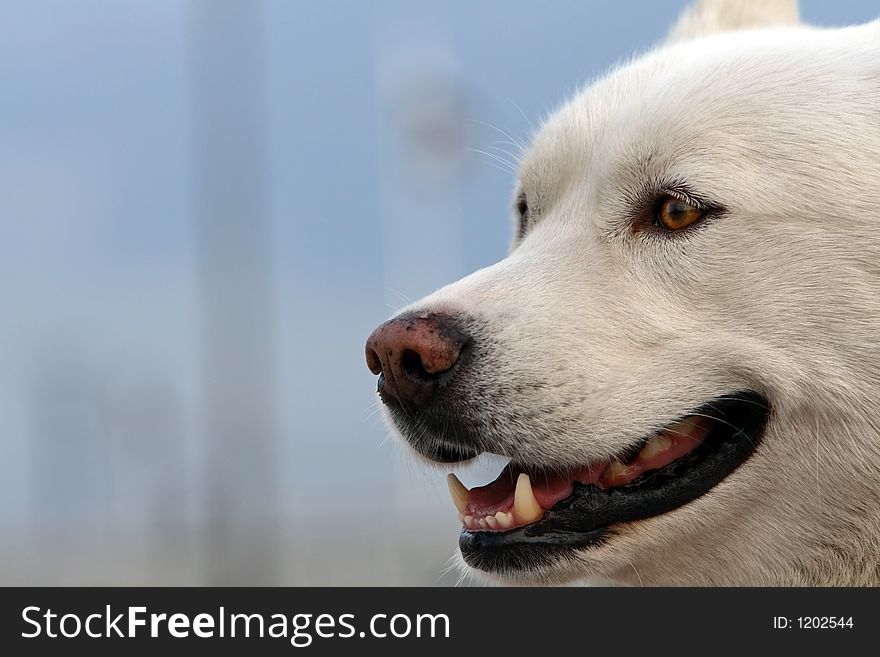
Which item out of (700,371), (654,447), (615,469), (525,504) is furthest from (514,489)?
(700,371)

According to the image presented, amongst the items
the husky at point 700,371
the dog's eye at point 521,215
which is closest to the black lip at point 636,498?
the husky at point 700,371

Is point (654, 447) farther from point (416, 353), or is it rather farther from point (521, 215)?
point (521, 215)

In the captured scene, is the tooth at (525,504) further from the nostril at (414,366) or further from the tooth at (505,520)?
the nostril at (414,366)

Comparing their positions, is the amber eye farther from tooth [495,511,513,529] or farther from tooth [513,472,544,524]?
tooth [495,511,513,529]

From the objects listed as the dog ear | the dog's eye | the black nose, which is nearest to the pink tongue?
the black nose

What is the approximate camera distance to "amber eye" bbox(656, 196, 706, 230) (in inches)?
132

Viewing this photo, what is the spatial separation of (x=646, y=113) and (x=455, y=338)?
102 centimetres

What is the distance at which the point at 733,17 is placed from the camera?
4.85 meters

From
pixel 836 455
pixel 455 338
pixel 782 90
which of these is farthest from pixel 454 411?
pixel 782 90

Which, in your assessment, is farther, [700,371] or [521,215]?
[521,215]

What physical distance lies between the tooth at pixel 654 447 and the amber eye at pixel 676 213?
675 millimetres

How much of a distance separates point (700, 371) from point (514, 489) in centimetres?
71

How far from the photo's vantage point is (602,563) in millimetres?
3303

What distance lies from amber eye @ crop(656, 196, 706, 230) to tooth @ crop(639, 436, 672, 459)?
67cm
